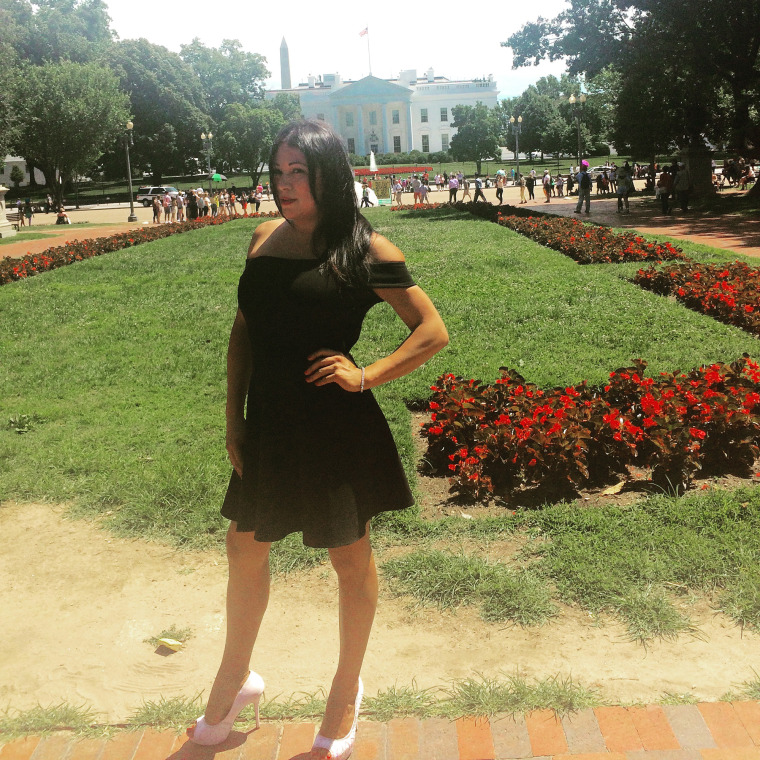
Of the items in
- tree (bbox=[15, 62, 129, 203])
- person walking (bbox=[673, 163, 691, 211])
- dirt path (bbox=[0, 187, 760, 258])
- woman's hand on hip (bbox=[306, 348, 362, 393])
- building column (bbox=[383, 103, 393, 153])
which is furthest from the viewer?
building column (bbox=[383, 103, 393, 153])

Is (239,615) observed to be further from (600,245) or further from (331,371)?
(600,245)

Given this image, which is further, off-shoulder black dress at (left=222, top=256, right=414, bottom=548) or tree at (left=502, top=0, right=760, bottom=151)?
tree at (left=502, top=0, right=760, bottom=151)

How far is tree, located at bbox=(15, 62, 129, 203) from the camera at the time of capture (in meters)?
40.2

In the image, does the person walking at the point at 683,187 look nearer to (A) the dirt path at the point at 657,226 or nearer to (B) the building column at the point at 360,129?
(A) the dirt path at the point at 657,226

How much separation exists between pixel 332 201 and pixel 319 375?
0.47m

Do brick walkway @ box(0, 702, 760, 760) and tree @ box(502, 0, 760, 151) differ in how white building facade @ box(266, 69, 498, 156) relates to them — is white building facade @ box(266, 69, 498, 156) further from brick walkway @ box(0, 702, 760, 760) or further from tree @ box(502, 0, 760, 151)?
brick walkway @ box(0, 702, 760, 760)

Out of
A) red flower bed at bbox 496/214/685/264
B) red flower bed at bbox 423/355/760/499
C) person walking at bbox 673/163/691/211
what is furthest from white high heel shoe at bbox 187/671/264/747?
person walking at bbox 673/163/691/211

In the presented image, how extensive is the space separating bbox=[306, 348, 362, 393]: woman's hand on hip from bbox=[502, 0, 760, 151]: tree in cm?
2313

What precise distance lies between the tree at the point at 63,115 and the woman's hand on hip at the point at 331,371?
4153 centimetres

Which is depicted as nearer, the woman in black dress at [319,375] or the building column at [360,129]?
the woman in black dress at [319,375]

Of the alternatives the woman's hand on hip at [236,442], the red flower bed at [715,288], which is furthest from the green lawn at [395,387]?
the woman's hand on hip at [236,442]

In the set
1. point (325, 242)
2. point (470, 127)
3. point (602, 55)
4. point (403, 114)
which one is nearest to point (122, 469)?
point (325, 242)

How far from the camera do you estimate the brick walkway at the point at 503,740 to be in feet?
7.85

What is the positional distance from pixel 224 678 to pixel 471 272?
33.6 feet
